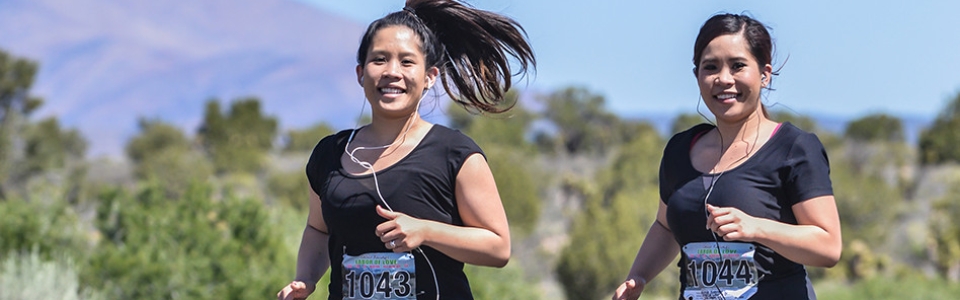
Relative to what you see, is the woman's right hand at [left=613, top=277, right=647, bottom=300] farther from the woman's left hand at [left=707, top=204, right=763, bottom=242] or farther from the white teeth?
the white teeth

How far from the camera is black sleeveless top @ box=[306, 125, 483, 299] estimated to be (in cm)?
310

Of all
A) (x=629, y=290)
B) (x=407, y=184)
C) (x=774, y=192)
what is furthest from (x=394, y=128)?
(x=774, y=192)

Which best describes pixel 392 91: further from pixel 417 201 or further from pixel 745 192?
pixel 745 192

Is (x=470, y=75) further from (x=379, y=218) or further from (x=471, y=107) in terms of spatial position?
(x=379, y=218)

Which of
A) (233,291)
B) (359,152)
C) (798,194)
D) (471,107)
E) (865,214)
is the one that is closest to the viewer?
(798,194)

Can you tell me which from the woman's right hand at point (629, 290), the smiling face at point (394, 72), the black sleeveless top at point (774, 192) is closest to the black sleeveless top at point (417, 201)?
the smiling face at point (394, 72)

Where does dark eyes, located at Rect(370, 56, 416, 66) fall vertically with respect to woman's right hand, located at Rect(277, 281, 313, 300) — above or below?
above

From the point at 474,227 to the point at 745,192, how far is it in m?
0.65

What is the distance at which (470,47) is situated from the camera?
345 centimetres

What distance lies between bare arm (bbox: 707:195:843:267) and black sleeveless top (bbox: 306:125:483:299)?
0.66 metres

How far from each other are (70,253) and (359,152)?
6.85 m

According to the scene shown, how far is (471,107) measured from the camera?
3.52 metres

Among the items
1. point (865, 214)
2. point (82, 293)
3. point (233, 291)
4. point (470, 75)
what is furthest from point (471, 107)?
point (865, 214)

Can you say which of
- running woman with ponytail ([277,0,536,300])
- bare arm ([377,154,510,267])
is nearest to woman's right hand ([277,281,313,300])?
running woman with ponytail ([277,0,536,300])
